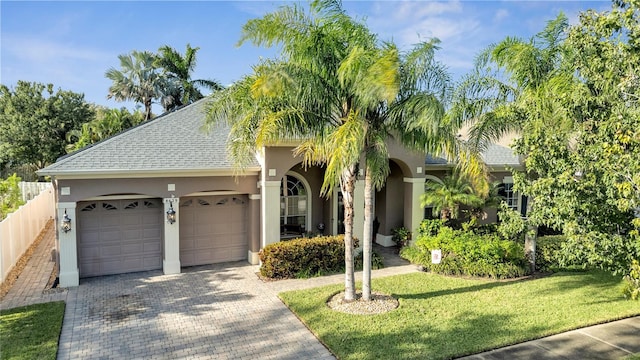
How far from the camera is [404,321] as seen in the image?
9.04 m

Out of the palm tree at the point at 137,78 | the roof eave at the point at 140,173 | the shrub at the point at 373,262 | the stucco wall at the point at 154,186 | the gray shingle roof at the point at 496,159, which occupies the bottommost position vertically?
the shrub at the point at 373,262

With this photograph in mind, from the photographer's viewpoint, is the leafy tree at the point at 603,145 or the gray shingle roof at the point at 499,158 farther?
the gray shingle roof at the point at 499,158

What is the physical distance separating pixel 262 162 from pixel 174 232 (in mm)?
3496

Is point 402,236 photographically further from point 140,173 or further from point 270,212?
point 140,173

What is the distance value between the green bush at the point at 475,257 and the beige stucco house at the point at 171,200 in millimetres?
2245

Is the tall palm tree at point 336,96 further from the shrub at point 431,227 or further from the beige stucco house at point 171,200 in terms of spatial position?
the shrub at point 431,227

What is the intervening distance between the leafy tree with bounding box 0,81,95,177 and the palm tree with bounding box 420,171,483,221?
109ft

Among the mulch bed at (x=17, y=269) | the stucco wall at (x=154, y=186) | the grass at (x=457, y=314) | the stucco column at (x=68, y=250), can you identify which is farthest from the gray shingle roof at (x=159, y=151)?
the grass at (x=457, y=314)

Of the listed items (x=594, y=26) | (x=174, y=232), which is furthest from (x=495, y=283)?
(x=174, y=232)

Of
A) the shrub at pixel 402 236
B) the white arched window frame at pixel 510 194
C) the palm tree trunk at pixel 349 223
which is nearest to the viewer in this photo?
the palm tree trunk at pixel 349 223

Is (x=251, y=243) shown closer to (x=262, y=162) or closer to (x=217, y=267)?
(x=217, y=267)

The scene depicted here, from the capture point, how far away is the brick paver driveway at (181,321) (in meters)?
7.76

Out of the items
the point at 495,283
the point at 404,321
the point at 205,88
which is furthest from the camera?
the point at 205,88

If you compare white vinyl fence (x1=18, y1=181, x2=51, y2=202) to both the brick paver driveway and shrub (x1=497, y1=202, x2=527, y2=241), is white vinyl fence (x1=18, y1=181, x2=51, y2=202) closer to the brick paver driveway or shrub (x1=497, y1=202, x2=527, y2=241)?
the brick paver driveway
